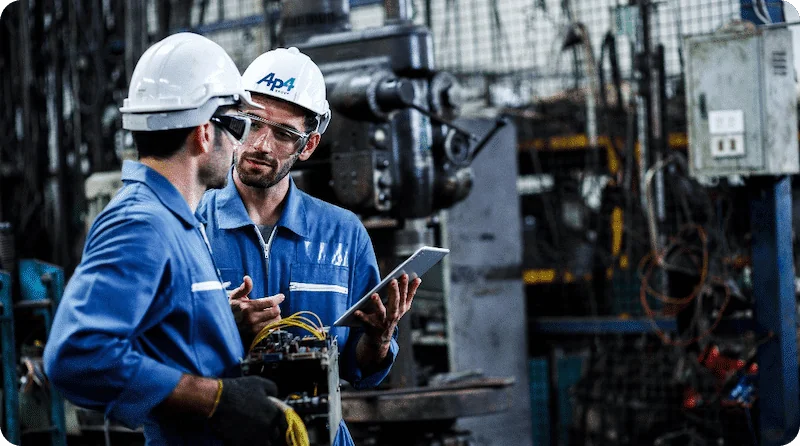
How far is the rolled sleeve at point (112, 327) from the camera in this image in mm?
1821

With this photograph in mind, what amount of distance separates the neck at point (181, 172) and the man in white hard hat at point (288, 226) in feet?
2.05

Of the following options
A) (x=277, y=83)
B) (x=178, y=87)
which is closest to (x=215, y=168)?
(x=178, y=87)

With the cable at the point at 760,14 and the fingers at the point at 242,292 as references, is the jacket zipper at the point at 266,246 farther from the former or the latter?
the cable at the point at 760,14

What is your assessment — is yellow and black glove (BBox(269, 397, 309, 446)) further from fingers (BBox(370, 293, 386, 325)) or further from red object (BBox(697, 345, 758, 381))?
red object (BBox(697, 345, 758, 381))

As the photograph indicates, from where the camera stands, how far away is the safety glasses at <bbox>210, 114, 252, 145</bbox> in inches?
86.2

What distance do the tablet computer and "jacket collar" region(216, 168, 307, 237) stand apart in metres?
0.49

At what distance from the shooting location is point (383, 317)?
2502mm

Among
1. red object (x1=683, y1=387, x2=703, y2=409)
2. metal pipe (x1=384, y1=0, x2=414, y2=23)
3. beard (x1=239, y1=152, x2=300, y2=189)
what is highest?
metal pipe (x1=384, y1=0, x2=414, y2=23)

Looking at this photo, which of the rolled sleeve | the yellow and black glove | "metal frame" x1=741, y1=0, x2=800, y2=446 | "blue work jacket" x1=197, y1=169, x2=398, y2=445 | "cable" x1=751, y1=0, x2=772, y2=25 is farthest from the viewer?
"cable" x1=751, y1=0, x2=772, y2=25

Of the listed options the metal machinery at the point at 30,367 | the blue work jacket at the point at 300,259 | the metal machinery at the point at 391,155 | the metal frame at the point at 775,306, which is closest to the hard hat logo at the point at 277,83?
the blue work jacket at the point at 300,259

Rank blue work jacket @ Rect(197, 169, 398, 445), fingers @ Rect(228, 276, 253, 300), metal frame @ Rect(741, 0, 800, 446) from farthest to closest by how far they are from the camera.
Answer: metal frame @ Rect(741, 0, 800, 446) < blue work jacket @ Rect(197, 169, 398, 445) < fingers @ Rect(228, 276, 253, 300)

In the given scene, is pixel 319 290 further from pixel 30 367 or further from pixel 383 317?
pixel 30 367

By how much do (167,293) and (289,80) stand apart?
3.67 ft

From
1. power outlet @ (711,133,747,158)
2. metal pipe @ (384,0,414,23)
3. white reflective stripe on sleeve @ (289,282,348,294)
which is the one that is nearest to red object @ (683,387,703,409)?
power outlet @ (711,133,747,158)
